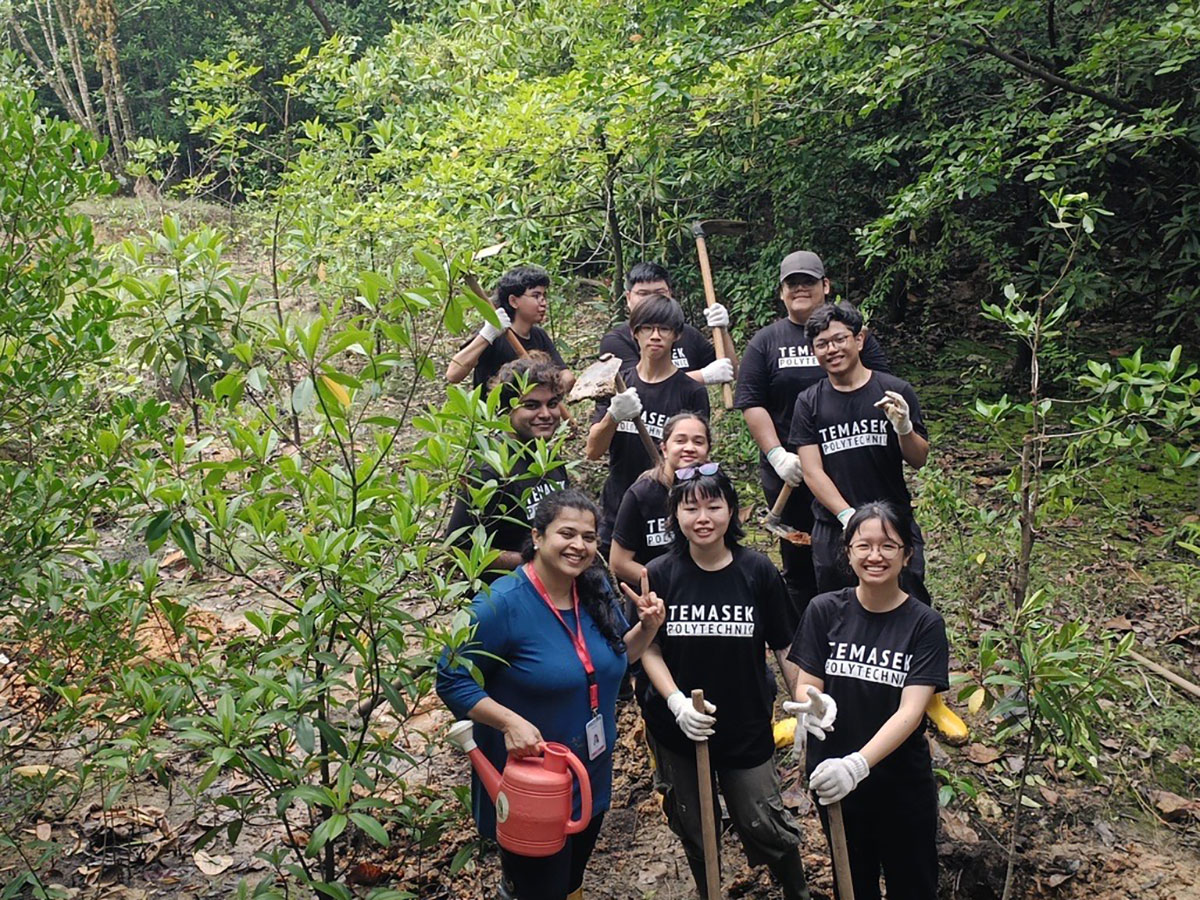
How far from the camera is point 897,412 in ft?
12.5

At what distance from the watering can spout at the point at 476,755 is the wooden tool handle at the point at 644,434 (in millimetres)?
1545

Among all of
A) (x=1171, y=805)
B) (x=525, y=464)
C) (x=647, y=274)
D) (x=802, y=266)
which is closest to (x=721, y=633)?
(x=525, y=464)

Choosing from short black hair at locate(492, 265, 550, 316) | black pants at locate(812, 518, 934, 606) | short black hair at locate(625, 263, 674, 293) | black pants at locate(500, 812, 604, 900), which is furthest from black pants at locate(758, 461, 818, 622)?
black pants at locate(500, 812, 604, 900)

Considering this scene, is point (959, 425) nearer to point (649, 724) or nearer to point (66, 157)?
point (649, 724)

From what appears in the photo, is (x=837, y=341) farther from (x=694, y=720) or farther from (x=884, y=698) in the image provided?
(x=694, y=720)

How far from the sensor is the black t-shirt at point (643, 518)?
3.96 metres

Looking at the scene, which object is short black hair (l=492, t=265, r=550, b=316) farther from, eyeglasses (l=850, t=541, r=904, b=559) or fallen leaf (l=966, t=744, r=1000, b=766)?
fallen leaf (l=966, t=744, r=1000, b=766)

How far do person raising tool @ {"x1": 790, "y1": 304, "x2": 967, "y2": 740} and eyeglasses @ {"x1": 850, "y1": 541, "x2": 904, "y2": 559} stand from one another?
2.80ft

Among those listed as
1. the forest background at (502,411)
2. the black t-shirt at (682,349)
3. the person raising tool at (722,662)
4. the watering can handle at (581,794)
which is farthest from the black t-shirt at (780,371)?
the watering can handle at (581,794)

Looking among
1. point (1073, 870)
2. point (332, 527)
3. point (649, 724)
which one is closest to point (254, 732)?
point (332, 527)

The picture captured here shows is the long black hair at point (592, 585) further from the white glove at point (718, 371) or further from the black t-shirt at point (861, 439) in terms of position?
the white glove at point (718, 371)

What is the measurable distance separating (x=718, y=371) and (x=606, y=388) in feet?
3.08

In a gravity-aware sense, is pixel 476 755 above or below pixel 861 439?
below

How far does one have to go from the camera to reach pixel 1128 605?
527 cm
